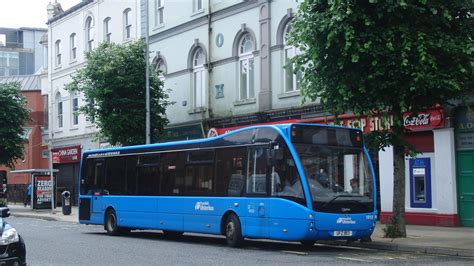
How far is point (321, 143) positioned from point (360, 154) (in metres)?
1.14

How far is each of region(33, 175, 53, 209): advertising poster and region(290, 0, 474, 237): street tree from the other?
23278 mm

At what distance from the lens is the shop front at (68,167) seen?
3966 cm

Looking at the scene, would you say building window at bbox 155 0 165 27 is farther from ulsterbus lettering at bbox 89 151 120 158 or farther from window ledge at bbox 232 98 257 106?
ulsterbus lettering at bbox 89 151 120 158

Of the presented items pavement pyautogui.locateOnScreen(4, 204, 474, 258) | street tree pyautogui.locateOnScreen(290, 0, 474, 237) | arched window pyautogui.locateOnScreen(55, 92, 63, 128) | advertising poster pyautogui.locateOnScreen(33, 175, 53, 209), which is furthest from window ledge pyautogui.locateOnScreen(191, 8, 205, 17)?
arched window pyautogui.locateOnScreen(55, 92, 63, 128)

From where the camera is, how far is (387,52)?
48.9 ft

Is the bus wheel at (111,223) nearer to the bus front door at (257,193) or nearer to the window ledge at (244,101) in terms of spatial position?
the bus front door at (257,193)

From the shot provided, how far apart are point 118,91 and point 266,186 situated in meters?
14.4

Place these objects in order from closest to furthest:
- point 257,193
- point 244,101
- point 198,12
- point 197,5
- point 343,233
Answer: point 343,233, point 257,193, point 244,101, point 198,12, point 197,5

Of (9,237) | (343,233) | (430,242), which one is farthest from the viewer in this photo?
(430,242)

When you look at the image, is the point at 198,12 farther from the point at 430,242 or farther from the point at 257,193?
the point at 430,242

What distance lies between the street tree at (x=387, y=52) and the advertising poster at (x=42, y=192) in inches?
916

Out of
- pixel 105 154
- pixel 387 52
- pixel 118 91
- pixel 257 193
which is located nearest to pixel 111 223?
pixel 105 154

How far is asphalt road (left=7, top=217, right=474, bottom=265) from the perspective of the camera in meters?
12.8

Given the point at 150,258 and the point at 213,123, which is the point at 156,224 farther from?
the point at 213,123
